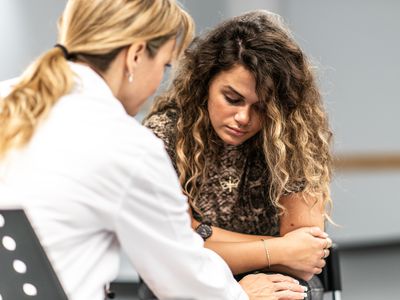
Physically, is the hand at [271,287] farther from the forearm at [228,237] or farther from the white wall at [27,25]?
the white wall at [27,25]

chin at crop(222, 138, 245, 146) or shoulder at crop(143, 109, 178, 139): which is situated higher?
shoulder at crop(143, 109, 178, 139)

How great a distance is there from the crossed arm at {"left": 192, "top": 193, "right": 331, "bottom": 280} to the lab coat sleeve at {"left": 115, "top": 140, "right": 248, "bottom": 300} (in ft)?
1.79

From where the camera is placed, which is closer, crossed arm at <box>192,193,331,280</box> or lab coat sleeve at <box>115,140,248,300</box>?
lab coat sleeve at <box>115,140,248,300</box>

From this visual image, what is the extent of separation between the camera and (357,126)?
4012mm

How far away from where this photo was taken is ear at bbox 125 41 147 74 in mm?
1320

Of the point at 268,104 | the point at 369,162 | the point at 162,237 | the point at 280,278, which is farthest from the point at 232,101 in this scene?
the point at 369,162

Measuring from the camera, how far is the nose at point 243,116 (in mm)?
1928

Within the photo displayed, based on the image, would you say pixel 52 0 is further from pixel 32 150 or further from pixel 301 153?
pixel 32 150

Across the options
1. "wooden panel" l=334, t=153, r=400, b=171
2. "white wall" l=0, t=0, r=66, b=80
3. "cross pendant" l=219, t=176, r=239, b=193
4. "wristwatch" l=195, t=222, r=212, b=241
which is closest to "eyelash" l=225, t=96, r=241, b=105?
"cross pendant" l=219, t=176, r=239, b=193

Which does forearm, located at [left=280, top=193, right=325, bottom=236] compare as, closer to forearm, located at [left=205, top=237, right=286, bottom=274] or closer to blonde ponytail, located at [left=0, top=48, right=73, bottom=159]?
forearm, located at [left=205, top=237, right=286, bottom=274]

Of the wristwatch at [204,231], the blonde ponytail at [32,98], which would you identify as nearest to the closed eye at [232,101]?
the wristwatch at [204,231]

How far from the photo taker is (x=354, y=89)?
3.98 m

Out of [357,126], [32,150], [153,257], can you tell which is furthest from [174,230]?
[357,126]

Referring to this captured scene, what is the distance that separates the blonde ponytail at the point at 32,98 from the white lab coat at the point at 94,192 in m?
0.02
